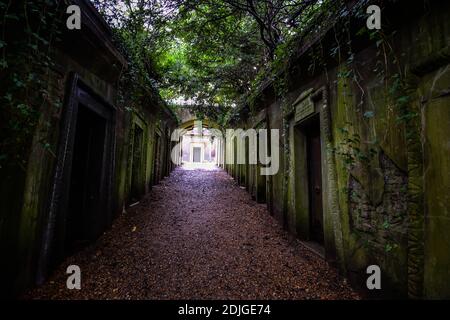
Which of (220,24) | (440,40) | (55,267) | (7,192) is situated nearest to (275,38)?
(220,24)

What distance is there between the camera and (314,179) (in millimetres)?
4730

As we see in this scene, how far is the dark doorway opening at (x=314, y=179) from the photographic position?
4590 millimetres

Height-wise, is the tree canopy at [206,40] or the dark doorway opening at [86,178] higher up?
the tree canopy at [206,40]

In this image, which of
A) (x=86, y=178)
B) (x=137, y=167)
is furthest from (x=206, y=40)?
(x=86, y=178)

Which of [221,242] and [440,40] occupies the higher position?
[440,40]

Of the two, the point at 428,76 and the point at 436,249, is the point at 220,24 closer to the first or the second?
the point at 428,76

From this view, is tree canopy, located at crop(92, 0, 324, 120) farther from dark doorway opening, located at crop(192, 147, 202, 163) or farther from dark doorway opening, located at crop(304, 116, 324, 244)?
dark doorway opening, located at crop(192, 147, 202, 163)

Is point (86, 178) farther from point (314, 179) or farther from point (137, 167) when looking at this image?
point (314, 179)

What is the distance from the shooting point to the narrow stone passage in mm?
2961

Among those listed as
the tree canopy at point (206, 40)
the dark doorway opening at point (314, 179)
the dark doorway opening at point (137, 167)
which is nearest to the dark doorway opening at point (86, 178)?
the tree canopy at point (206, 40)

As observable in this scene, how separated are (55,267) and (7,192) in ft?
4.91

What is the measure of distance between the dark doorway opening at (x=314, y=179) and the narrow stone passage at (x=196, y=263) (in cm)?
52

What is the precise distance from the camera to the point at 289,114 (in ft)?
16.9

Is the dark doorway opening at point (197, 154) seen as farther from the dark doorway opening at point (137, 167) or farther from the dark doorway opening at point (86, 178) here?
the dark doorway opening at point (86, 178)
